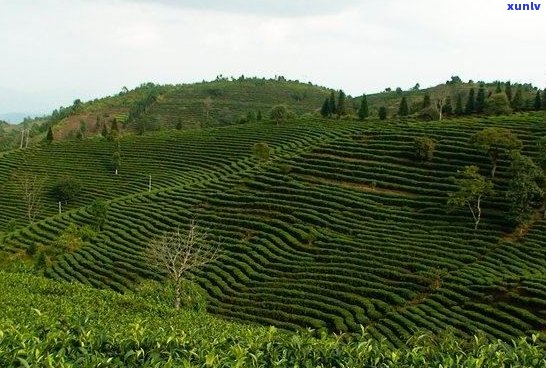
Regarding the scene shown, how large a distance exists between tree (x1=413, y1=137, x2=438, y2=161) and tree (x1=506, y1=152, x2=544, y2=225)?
1369 centimetres

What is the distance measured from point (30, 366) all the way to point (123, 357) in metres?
1.42

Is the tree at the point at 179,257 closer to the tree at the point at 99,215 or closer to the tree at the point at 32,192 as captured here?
the tree at the point at 99,215

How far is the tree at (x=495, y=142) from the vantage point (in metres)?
50.5

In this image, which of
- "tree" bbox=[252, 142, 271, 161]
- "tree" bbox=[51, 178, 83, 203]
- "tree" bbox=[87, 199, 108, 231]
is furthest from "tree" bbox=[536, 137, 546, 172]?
"tree" bbox=[51, 178, 83, 203]

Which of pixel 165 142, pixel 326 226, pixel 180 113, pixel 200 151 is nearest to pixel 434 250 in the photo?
pixel 326 226

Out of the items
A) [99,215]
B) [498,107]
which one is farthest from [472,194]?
[498,107]

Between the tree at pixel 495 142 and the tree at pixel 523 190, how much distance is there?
6992 mm

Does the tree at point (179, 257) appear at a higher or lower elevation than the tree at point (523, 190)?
lower

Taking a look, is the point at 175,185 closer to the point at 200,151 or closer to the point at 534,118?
the point at 200,151

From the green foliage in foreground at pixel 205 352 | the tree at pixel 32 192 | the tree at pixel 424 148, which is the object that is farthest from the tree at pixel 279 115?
the green foliage in foreground at pixel 205 352

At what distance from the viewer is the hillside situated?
109 ft

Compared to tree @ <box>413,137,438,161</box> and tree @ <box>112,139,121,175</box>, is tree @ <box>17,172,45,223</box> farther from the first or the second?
tree @ <box>413,137,438,161</box>

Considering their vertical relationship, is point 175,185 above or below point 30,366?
below

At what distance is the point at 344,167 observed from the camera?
59094 millimetres
